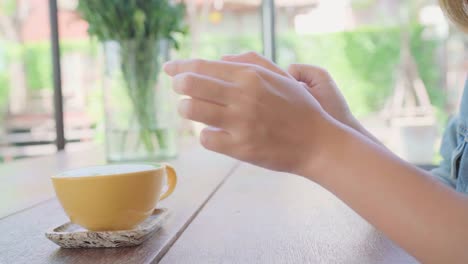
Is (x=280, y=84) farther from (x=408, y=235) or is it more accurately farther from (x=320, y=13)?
(x=320, y=13)

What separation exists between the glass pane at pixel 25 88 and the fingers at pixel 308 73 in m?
4.47

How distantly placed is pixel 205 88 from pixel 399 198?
0.63 feet

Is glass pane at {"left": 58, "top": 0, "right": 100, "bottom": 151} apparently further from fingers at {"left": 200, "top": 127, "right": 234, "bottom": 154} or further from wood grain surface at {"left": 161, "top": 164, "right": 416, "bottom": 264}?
fingers at {"left": 200, "top": 127, "right": 234, "bottom": 154}

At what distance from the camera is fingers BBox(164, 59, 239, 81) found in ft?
1.57

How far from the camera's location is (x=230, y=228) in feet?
2.09

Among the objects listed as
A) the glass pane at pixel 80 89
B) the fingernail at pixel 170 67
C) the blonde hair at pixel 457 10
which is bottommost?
the glass pane at pixel 80 89

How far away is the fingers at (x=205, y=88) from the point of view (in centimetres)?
46

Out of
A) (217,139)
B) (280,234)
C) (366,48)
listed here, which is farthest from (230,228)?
(366,48)

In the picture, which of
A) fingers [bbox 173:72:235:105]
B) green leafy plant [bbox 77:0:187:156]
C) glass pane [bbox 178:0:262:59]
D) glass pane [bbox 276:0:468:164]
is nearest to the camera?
fingers [bbox 173:72:235:105]

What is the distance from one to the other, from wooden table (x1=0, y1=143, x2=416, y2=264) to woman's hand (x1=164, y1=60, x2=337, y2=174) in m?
0.10

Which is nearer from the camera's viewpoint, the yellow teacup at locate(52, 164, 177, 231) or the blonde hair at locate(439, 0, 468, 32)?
the yellow teacup at locate(52, 164, 177, 231)

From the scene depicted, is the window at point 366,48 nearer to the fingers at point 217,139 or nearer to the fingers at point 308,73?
the fingers at point 308,73

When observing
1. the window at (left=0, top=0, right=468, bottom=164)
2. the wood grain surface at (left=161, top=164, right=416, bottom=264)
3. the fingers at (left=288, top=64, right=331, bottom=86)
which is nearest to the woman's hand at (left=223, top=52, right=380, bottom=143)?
the fingers at (left=288, top=64, right=331, bottom=86)

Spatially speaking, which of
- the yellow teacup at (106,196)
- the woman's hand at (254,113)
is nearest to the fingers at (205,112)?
the woman's hand at (254,113)
